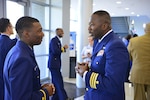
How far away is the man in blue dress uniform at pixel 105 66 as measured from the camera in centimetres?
167

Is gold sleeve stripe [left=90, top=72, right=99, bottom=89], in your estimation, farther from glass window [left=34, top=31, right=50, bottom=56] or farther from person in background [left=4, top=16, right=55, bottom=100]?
glass window [left=34, top=31, right=50, bottom=56]

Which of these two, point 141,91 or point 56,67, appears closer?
point 141,91

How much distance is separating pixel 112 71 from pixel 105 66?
0.11m

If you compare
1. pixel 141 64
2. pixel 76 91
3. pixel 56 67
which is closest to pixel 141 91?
pixel 141 64

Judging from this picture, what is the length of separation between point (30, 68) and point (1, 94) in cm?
176

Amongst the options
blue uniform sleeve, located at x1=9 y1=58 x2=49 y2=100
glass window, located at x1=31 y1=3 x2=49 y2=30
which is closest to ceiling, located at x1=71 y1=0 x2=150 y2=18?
glass window, located at x1=31 y1=3 x2=49 y2=30

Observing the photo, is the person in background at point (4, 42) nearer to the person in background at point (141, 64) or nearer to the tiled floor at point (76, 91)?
the person in background at point (141, 64)

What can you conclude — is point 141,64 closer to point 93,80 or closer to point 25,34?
point 93,80

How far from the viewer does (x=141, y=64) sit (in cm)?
345

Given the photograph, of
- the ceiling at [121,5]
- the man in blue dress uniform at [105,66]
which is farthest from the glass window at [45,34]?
the man in blue dress uniform at [105,66]

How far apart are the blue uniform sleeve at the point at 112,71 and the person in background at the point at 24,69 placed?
41 centimetres

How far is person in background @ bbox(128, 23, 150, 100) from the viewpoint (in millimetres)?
3404

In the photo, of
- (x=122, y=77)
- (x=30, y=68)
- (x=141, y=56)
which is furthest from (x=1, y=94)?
(x=141, y=56)

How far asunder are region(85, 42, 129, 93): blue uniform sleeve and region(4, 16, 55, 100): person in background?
0.41m
